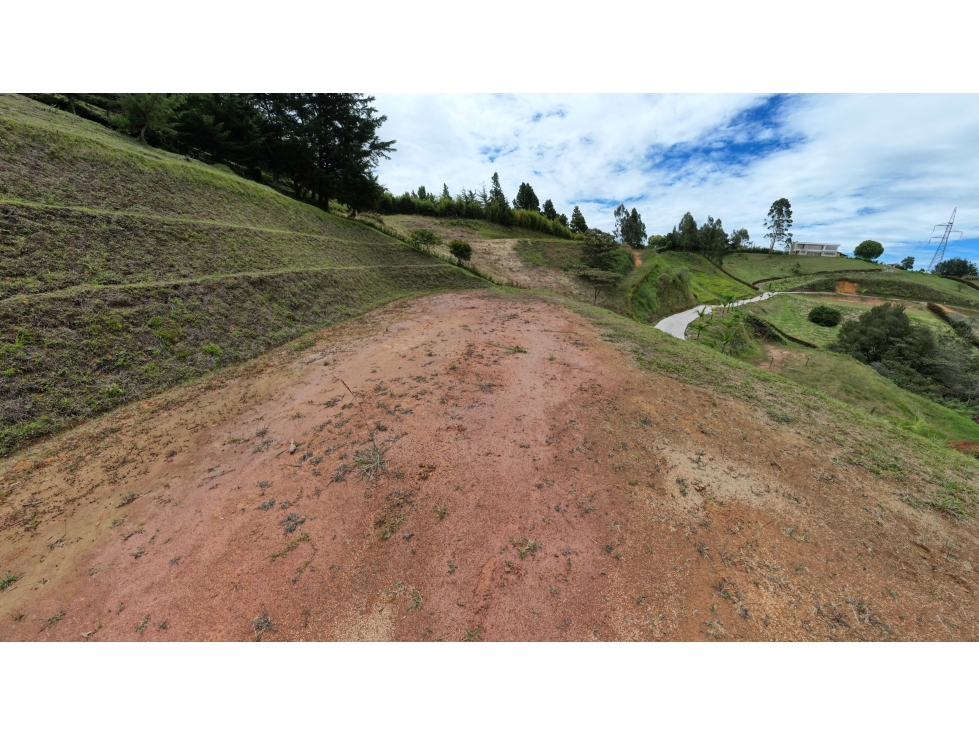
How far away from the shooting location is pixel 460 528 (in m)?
4.45

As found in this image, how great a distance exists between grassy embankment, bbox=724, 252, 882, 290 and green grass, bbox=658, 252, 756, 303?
18.8 feet

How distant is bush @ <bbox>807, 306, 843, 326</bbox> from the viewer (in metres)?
32.0

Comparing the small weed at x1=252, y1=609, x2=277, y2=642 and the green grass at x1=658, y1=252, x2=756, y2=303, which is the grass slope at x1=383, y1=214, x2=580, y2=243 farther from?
the small weed at x1=252, y1=609, x2=277, y2=642

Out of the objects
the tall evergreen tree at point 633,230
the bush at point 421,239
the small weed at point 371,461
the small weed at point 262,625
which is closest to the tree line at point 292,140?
the bush at point 421,239

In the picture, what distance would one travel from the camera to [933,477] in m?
5.95

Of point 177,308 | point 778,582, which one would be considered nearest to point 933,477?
point 778,582

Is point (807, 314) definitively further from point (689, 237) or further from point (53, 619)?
point (53, 619)

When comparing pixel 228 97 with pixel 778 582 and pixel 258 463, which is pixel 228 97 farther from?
pixel 778 582

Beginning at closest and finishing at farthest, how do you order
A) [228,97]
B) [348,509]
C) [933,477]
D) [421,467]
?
[348,509] < [421,467] < [933,477] < [228,97]

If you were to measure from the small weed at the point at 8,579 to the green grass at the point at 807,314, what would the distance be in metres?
38.9

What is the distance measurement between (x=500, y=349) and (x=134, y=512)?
8.65 metres

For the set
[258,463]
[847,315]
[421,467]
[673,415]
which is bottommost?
[258,463]

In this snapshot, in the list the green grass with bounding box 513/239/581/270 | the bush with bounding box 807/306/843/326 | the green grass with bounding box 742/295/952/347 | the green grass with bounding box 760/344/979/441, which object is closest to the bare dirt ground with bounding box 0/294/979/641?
the green grass with bounding box 760/344/979/441

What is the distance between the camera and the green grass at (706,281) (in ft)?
138
